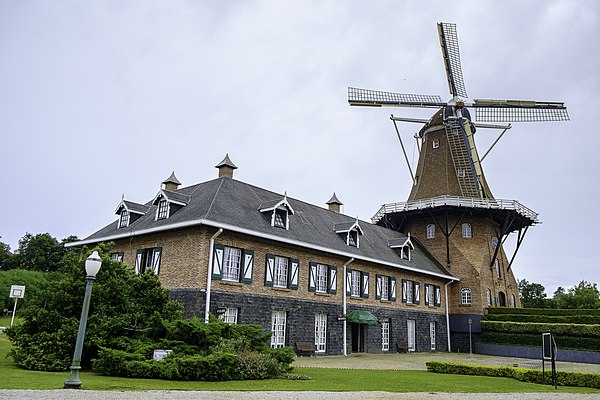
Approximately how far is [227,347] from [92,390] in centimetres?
407

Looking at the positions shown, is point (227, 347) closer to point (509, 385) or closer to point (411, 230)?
point (509, 385)

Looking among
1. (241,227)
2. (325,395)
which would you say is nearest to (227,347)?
(325,395)

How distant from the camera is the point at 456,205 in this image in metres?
31.8

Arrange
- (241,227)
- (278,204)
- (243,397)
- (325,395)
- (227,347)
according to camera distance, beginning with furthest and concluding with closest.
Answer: (278,204)
(241,227)
(227,347)
(325,395)
(243,397)

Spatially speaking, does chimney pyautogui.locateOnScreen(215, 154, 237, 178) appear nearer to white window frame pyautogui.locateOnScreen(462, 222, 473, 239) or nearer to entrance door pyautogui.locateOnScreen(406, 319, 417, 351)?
entrance door pyautogui.locateOnScreen(406, 319, 417, 351)

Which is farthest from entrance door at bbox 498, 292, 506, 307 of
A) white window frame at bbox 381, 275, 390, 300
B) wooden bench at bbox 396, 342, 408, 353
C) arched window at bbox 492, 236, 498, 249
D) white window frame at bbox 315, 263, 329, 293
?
white window frame at bbox 315, 263, 329, 293

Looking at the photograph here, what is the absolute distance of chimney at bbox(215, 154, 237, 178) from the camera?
23.9 meters

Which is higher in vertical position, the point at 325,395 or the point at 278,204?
the point at 278,204

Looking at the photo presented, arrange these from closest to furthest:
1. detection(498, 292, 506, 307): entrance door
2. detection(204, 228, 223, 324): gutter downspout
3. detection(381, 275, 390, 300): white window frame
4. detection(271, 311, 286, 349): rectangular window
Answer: detection(204, 228, 223, 324): gutter downspout
detection(271, 311, 286, 349): rectangular window
detection(381, 275, 390, 300): white window frame
detection(498, 292, 506, 307): entrance door

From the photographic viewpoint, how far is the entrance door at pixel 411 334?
28.0 metres

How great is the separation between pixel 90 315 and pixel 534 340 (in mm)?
23697

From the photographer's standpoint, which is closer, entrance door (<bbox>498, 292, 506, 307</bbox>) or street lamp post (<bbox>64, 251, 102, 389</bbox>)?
street lamp post (<bbox>64, 251, 102, 389</bbox>)

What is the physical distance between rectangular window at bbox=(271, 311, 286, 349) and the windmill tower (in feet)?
49.5

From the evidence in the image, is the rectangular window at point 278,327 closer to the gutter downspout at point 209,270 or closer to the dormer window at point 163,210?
the gutter downspout at point 209,270
